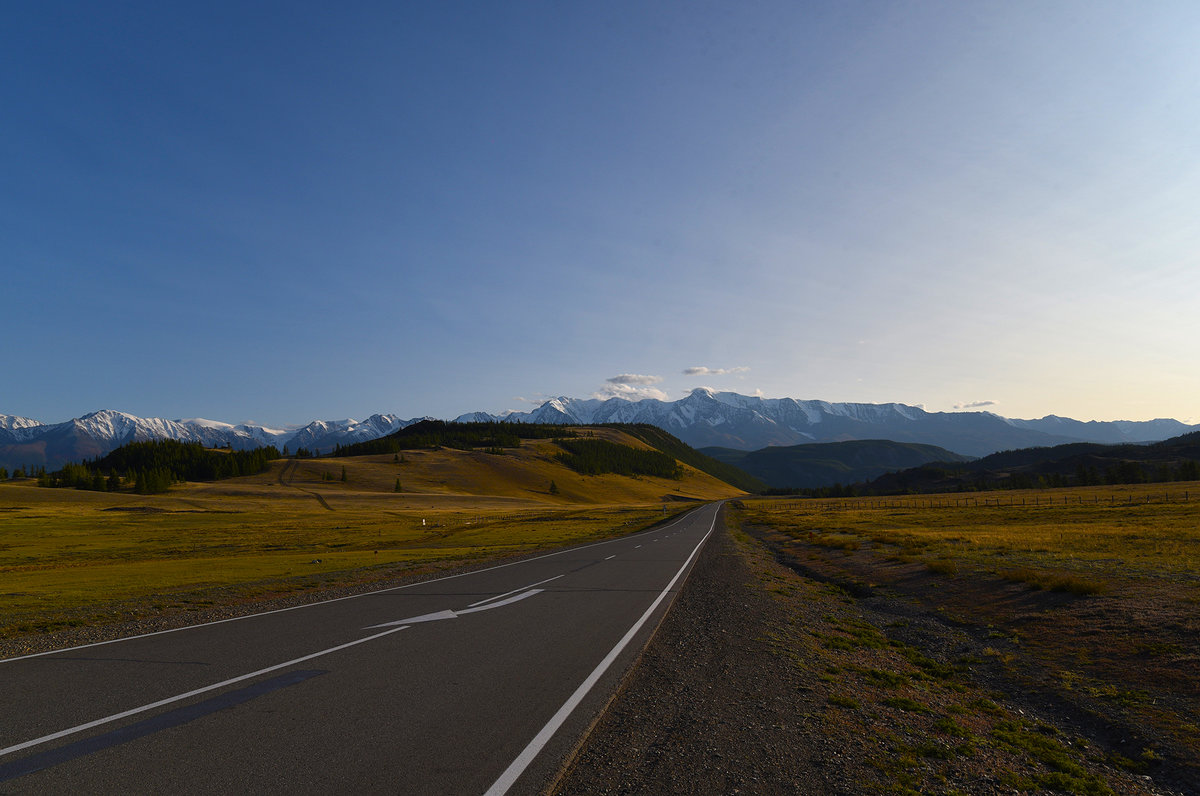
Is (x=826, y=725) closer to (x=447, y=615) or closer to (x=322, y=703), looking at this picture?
(x=322, y=703)

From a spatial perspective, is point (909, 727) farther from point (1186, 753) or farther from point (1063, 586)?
point (1063, 586)

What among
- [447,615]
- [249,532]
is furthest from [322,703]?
[249,532]

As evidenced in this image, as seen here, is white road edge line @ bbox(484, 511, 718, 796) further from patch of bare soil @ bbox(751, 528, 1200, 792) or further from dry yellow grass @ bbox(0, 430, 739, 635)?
dry yellow grass @ bbox(0, 430, 739, 635)

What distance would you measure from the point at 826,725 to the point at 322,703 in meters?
6.81

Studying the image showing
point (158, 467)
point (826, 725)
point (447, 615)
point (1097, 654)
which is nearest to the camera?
point (826, 725)

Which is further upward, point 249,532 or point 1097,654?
point 1097,654

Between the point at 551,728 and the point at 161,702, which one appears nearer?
the point at 551,728

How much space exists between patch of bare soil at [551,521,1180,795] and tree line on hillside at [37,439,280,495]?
510 feet

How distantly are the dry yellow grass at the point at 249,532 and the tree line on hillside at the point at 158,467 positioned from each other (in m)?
10.5

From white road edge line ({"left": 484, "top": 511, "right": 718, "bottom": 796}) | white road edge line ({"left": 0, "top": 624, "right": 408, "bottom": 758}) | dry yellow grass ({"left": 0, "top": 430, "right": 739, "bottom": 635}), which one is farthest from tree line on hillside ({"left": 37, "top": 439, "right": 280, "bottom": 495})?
white road edge line ({"left": 484, "top": 511, "right": 718, "bottom": 796})

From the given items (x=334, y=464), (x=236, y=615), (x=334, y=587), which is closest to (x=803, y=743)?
(x=236, y=615)

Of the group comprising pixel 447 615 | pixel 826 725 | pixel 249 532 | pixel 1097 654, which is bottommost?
pixel 249 532

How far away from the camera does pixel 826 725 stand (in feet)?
24.7

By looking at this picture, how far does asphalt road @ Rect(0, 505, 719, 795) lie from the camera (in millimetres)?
5602
